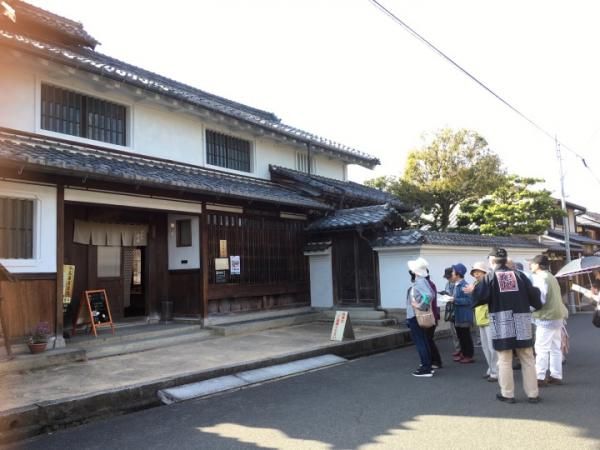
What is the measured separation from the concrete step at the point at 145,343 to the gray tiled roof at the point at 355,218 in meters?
5.11

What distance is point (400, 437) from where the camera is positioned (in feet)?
16.3

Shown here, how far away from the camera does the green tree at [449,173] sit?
2159cm

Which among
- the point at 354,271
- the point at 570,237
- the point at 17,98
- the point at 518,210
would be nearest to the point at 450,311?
the point at 354,271

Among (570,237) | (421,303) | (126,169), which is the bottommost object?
(421,303)

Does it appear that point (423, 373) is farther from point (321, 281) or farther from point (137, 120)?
point (137, 120)

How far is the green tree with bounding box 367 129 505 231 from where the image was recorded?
70.8 ft

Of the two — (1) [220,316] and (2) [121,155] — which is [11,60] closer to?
(2) [121,155]

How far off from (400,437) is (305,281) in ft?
33.4

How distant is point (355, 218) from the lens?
1416 cm

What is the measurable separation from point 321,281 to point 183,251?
15.5ft

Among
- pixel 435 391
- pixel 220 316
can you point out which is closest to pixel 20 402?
pixel 435 391

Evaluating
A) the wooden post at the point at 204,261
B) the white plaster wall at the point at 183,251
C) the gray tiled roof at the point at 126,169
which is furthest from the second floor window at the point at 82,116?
the wooden post at the point at 204,261

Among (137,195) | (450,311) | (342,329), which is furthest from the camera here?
(137,195)

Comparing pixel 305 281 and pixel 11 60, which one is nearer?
pixel 11 60
